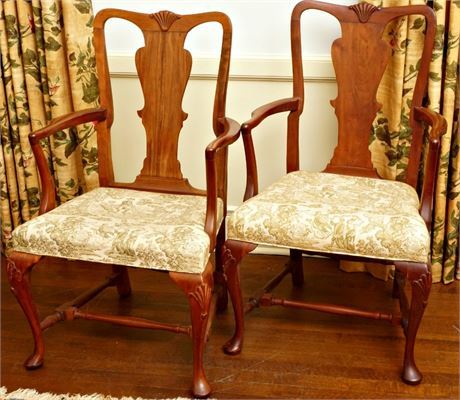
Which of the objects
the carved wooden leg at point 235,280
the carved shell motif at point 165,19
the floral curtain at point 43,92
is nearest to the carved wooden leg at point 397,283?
the carved wooden leg at point 235,280

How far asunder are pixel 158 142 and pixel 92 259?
0.52 m

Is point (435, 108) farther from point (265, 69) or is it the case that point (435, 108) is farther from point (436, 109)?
point (265, 69)

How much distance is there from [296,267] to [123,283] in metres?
0.64

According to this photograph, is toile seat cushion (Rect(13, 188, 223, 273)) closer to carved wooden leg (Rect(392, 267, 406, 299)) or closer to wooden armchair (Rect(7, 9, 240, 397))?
wooden armchair (Rect(7, 9, 240, 397))

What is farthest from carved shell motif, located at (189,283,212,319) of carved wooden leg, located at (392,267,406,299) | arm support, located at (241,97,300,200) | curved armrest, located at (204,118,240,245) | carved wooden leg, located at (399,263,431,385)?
carved wooden leg, located at (392,267,406,299)

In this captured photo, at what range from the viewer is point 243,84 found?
2.41 meters

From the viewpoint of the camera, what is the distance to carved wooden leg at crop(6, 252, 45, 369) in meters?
1.73

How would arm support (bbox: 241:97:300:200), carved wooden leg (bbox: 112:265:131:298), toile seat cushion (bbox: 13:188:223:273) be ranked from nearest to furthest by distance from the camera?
1. toile seat cushion (bbox: 13:188:223:273)
2. arm support (bbox: 241:97:300:200)
3. carved wooden leg (bbox: 112:265:131:298)

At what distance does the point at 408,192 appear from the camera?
73.5 inches

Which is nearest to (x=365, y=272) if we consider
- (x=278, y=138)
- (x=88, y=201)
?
(x=278, y=138)

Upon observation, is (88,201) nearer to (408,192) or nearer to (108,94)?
(108,94)

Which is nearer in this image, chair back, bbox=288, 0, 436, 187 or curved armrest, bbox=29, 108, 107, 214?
curved armrest, bbox=29, 108, 107, 214

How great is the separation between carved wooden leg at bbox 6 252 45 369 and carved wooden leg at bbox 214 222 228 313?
0.56 m

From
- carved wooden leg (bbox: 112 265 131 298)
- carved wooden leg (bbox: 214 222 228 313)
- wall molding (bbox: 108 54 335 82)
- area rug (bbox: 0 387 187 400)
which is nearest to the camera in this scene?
area rug (bbox: 0 387 187 400)
